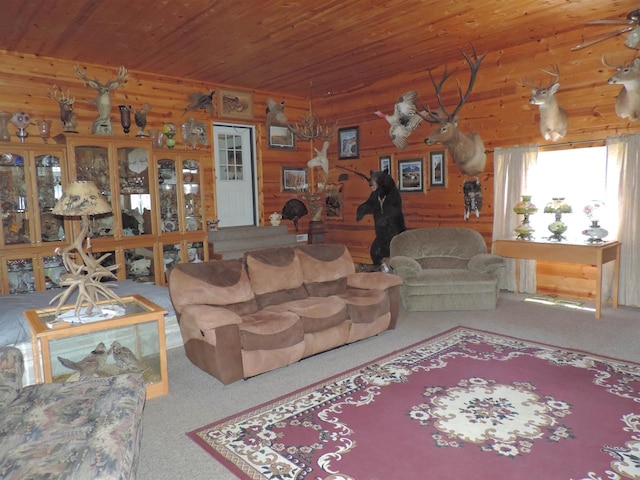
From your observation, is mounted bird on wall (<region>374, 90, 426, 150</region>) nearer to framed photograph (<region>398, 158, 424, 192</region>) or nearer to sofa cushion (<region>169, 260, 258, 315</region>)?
framed photograph (<region>398, 158, 424, 192</region>)

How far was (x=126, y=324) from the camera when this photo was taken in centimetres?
297

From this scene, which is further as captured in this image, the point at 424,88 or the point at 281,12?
the point at 424,88

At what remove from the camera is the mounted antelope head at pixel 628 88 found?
446 centimetres

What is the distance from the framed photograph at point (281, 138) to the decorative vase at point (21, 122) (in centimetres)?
345

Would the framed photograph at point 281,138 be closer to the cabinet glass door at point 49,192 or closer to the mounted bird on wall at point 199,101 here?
the mounted bird on wall at point 199,101

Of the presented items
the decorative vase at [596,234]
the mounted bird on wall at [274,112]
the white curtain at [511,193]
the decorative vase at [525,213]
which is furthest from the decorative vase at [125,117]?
the decorative vase at [596,234]

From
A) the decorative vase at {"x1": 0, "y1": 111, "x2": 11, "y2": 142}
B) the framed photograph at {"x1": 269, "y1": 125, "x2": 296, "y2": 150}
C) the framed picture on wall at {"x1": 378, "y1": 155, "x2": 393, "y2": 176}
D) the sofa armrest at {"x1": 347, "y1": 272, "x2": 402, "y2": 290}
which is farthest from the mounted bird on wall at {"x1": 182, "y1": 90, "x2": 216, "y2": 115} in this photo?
the sofa armrest at {"x1": 347, "y1": 272, "x2": 402, "y2": 290}

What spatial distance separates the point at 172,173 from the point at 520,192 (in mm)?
4464

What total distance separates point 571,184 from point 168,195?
16.5 ft

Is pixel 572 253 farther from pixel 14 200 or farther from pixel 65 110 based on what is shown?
pixel 14 200

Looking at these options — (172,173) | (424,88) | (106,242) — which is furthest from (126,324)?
(424,88)

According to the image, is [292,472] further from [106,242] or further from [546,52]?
[546,52]

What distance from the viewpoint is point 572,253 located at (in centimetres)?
483

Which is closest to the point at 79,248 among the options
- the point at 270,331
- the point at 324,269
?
the point at 270,331
